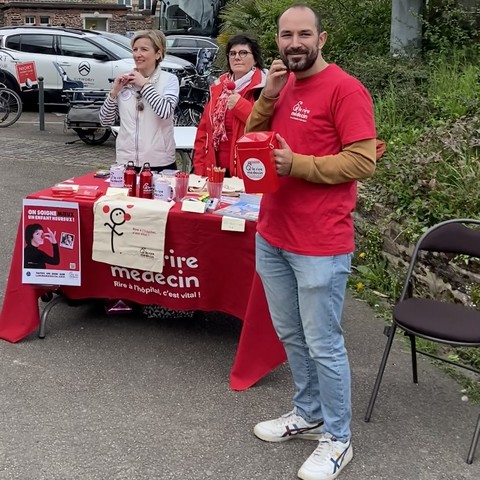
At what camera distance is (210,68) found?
14.1 m

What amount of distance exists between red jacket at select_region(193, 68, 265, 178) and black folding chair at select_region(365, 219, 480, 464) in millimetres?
1515

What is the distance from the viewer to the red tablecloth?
378 centimetres

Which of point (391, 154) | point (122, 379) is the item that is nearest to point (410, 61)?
point (391, 154)

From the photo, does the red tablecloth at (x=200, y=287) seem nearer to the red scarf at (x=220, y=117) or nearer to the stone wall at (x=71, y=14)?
the red scarf at (x=220, y=117)

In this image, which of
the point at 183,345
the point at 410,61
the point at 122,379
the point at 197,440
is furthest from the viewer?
the point at 410,61

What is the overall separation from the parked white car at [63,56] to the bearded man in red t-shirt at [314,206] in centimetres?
1216

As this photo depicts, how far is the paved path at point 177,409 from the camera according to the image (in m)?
3.14

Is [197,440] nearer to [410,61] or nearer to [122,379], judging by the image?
[122,379]

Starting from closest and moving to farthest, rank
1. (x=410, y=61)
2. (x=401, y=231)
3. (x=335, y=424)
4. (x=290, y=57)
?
(x=290, y=57) → (x=335, y=424) → (x=401, y=231) → (x=410, y=61)

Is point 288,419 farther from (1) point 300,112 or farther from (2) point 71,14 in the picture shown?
(2) point 71,14

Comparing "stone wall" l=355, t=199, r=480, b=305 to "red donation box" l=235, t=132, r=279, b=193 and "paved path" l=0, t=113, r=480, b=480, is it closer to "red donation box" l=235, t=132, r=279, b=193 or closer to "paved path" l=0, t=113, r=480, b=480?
"paved path" l=0, t=113, r=480, b=480

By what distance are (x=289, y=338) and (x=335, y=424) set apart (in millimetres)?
422

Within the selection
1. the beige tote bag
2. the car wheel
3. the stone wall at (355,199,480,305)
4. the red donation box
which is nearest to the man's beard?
the red donation box

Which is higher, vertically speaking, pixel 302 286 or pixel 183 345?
pixel 302 286
